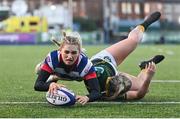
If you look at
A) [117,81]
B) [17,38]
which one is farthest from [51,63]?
[17,38]

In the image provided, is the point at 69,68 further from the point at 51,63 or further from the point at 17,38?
the point at 17,38

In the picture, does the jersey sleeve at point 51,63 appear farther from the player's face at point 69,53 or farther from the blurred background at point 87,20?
the blurred background at point 87,20

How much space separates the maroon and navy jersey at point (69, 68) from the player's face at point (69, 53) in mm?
116

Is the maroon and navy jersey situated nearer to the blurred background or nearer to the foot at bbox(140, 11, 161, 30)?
the foot at bbox(140, 11, 161, 30)

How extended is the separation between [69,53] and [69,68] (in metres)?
0.23

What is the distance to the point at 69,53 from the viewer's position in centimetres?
600

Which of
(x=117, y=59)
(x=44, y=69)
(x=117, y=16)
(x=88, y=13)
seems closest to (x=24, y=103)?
(x=44, y=69)

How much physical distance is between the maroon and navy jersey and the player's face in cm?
12

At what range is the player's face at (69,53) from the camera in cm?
599

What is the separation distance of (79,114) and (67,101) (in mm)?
510

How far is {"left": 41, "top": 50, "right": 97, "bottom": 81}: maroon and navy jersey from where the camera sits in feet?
20.3

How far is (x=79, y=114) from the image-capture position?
5.48 m

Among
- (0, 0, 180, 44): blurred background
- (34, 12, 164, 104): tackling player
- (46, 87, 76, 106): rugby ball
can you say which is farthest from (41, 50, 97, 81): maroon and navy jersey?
(0, 0, 180, 44): blurred background

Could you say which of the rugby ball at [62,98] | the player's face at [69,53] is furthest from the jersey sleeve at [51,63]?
the rugby ball at [62,98]
